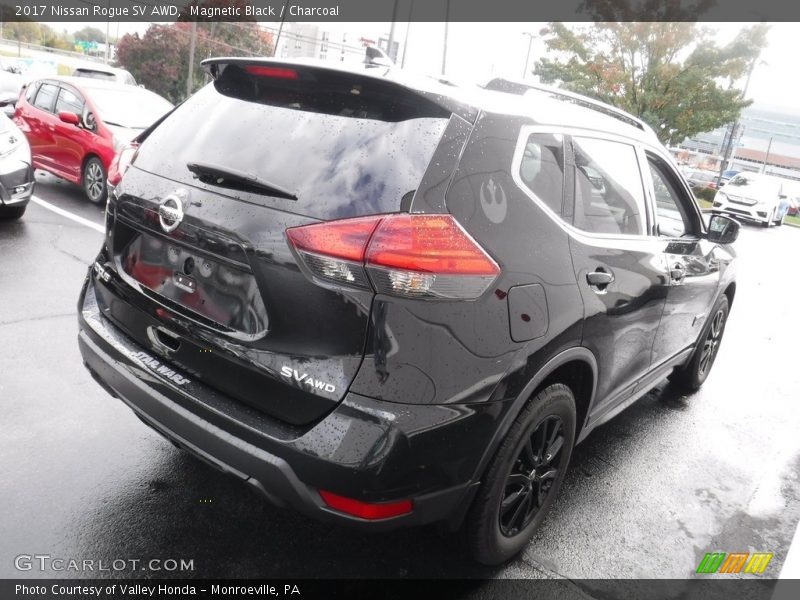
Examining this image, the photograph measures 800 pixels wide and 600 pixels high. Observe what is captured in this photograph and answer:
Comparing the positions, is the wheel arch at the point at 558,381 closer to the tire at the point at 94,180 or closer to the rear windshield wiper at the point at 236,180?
the rear windshield wiper at the point at 236,180

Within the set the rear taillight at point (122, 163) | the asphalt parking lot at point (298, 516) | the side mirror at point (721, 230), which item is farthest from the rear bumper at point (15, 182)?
the side mirror at point (721, 230)

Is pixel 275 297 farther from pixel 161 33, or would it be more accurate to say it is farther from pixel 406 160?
pixel 161 33

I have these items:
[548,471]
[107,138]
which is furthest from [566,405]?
[107,138]

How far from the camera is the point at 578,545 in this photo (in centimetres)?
291

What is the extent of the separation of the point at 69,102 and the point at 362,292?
8.81 meters

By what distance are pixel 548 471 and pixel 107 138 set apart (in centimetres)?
767

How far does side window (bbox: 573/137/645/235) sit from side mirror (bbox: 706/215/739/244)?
3.42ft

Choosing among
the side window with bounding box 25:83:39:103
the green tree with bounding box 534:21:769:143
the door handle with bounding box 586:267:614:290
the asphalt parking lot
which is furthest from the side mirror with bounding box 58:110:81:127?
the green tree with bounding box 534:21:769:143

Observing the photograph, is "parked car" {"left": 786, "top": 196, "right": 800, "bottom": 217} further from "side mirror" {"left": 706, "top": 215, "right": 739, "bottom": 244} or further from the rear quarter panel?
the rear quarter panel

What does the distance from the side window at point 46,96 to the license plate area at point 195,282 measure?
27.1 ft

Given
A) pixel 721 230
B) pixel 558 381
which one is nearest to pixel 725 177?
pixel 721 230

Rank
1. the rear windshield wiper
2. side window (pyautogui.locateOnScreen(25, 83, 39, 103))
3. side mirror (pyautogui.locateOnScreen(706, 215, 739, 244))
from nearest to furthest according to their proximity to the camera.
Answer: the rear windshield wiper < side mirror (pyautogui.locateOnScreen(706, 215, 739, 244)) < side window (pyautogui.locateOnScreen(25, 83, 39, 103))

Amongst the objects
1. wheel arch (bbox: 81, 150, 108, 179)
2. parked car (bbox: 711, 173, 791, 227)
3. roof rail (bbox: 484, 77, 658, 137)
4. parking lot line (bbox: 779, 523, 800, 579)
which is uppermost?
roof rail (bbox: 484, 77, 658, 137)

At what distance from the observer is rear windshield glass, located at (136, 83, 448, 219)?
2023mm
